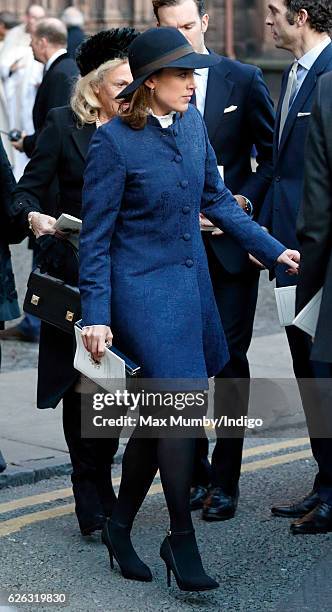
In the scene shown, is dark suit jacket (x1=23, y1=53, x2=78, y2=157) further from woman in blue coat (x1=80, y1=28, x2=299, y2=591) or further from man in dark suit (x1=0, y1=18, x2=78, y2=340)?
woman in blue coat (x1=80, y1=28, x2=299, y2=591)

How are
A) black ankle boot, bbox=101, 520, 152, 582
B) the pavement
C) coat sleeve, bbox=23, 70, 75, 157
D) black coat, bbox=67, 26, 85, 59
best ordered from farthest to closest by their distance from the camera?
black coat, bbox=67, 26, 85, 59 < coat sleeve, bbox=23, 70, 75, 157 < the pavement < black ankle boot, bbox=101, 520, 152, 582

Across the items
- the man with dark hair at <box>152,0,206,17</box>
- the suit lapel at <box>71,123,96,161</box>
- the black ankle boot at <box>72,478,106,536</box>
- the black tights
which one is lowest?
the black ankle boot at <box>72,478,106,536</box>

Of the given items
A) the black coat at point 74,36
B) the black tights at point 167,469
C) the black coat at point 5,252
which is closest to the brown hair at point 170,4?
the black coat at point 5,252

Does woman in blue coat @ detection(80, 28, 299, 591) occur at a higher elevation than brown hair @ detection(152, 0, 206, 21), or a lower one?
lower

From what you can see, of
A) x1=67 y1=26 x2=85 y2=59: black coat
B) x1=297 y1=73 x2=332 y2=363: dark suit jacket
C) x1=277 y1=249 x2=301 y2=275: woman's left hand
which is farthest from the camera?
x1=67 y1=26 x2=85 y2=59: black coat

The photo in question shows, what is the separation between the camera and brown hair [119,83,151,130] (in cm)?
469

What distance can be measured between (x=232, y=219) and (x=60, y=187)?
2.56 feet

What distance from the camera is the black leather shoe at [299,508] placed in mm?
5691

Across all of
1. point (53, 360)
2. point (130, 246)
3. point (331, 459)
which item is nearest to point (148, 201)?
point (130, 246)

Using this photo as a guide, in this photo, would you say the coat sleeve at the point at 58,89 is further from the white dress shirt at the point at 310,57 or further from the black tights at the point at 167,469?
the black tights at the point at 167,469

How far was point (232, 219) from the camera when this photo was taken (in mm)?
5086

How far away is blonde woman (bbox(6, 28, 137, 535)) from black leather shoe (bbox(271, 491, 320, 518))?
2.27 ft

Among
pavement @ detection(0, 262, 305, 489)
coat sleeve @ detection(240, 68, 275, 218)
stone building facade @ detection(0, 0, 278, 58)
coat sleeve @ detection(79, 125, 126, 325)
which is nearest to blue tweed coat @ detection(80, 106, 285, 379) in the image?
coat sleeve @ detection(79, 125, 126, 325)

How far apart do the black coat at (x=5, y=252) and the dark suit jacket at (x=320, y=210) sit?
1.76m
